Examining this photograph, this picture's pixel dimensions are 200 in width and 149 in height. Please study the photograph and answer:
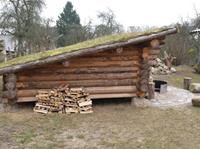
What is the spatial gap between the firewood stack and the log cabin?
0.34 m

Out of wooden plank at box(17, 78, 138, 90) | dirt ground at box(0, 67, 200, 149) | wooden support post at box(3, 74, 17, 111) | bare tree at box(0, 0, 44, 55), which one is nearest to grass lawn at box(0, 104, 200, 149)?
dirt ground at box(0, 67, 200, 149)

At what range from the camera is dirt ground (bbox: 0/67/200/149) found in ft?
22.5

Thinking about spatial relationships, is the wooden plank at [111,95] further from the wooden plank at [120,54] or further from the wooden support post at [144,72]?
the wooden plank at [120,54]

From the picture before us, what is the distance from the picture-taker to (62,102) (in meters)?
9.45

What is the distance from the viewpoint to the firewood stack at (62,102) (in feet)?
30.7

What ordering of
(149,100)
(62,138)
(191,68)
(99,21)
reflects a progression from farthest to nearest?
1. (99,21)
2. (191,68)
3. (149,100)
4. (62,138)

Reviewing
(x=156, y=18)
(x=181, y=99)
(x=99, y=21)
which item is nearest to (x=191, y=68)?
(x=181, y=99)

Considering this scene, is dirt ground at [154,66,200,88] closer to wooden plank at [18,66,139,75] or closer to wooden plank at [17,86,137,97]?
wooden plank at [17,86,137,97]

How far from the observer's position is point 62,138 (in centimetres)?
720

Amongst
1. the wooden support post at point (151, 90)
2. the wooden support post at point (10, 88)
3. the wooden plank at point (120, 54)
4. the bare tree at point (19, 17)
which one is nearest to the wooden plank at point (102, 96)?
the wooden support post at point (10, 88)

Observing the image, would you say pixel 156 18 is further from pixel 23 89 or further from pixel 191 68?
pixel 23 89

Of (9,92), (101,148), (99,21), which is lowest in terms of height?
(101,148)

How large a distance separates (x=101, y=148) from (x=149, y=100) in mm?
4625

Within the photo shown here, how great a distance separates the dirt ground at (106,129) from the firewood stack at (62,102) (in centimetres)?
30
